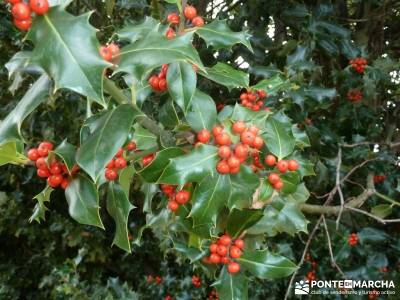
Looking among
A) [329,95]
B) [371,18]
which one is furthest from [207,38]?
[371,18]

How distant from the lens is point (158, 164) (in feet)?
3.61

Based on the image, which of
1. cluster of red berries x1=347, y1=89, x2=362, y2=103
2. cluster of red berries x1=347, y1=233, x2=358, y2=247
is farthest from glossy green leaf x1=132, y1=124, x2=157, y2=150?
cluster of red berries x1=347, y1=89, x2=362, y2=103

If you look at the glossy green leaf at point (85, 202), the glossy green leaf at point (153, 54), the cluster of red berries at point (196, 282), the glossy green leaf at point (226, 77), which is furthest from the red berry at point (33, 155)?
the cluster of red berries at point (196, 282)

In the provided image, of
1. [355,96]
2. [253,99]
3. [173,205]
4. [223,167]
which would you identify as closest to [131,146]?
[173,205]

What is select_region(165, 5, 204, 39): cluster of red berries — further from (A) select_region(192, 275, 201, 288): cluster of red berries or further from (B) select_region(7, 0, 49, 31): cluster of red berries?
(A) select_region(192, 275, 201, 288): cluster of red berries

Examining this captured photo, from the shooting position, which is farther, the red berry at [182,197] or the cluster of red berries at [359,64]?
the cluster of red berries at [359,64]

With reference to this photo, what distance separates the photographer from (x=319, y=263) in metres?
3.05

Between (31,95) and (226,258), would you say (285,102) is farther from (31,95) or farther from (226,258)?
(31,95)

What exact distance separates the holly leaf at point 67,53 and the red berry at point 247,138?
18.6 inches

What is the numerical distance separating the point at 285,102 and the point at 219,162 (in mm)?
1461

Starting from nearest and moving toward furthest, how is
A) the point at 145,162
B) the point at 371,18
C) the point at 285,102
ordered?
the point at 145,162, the point at 285,102, the point at 371,18

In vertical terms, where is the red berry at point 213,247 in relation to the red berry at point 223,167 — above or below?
below

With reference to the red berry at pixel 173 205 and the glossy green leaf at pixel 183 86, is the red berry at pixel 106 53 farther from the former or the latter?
the red berry at pixel 173 205

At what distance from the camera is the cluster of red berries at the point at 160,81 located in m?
1.18
